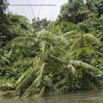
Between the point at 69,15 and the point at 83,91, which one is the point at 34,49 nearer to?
the point at 83,91

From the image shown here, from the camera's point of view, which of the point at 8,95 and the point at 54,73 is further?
the point at 54,73

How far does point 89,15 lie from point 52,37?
47.4ft

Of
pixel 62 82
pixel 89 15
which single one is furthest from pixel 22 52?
pixel 89 15

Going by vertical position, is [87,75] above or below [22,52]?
below

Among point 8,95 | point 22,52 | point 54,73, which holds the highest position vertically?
point 22,52

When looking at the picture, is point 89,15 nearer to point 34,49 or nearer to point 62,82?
point 34,49

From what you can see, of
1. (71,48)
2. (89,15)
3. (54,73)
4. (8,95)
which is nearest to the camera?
(8,95)

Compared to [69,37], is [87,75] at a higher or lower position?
lower

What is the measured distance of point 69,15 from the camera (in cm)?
3153

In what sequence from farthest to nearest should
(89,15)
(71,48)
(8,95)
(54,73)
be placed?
(89,15), (71,48), (54,73), (8,95)

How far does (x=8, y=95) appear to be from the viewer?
49.7 ft

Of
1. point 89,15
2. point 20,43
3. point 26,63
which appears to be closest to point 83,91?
point 26,63

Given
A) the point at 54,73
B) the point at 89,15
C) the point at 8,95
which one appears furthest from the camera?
the point at 89,15

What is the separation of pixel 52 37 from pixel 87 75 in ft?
9.26
